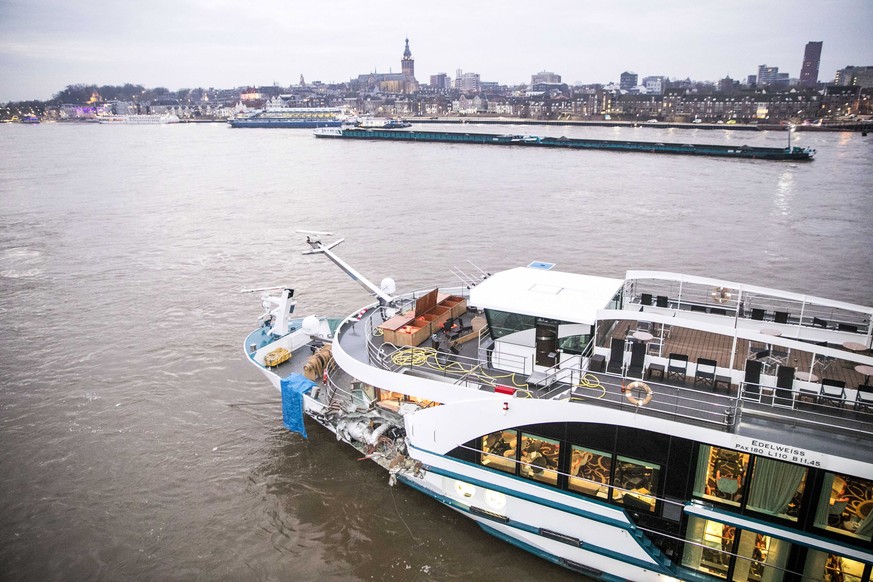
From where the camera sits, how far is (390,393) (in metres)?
13.5

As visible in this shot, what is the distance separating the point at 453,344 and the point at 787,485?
761cm

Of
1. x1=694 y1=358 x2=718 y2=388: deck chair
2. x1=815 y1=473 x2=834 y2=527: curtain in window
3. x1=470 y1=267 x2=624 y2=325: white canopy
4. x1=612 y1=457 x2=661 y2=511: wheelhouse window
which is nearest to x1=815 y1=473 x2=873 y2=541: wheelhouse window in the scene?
x1=815 y1=473 x2=834 y2=527: curtain in window

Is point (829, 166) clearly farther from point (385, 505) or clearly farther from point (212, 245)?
point (385, 505)

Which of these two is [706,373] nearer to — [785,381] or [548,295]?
[785,381]

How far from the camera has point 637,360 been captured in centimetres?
1117

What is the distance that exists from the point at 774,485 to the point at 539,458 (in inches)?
157

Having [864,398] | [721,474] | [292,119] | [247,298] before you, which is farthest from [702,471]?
[292,119]

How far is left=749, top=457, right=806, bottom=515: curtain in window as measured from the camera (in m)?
8.71

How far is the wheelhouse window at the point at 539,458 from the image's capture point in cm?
1065

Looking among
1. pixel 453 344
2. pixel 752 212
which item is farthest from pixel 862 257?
pixel 453 344

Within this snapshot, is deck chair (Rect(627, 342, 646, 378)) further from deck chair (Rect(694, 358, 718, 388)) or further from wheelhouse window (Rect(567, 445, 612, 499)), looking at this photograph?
wheelhouse window (Rect(567, 445, 612, 499))

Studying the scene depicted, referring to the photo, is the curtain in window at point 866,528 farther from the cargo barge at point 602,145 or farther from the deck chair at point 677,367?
the cargo barge at point 602,145

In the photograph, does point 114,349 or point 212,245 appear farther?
point 212,245

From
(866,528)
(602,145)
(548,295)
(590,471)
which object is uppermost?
(548,295)
